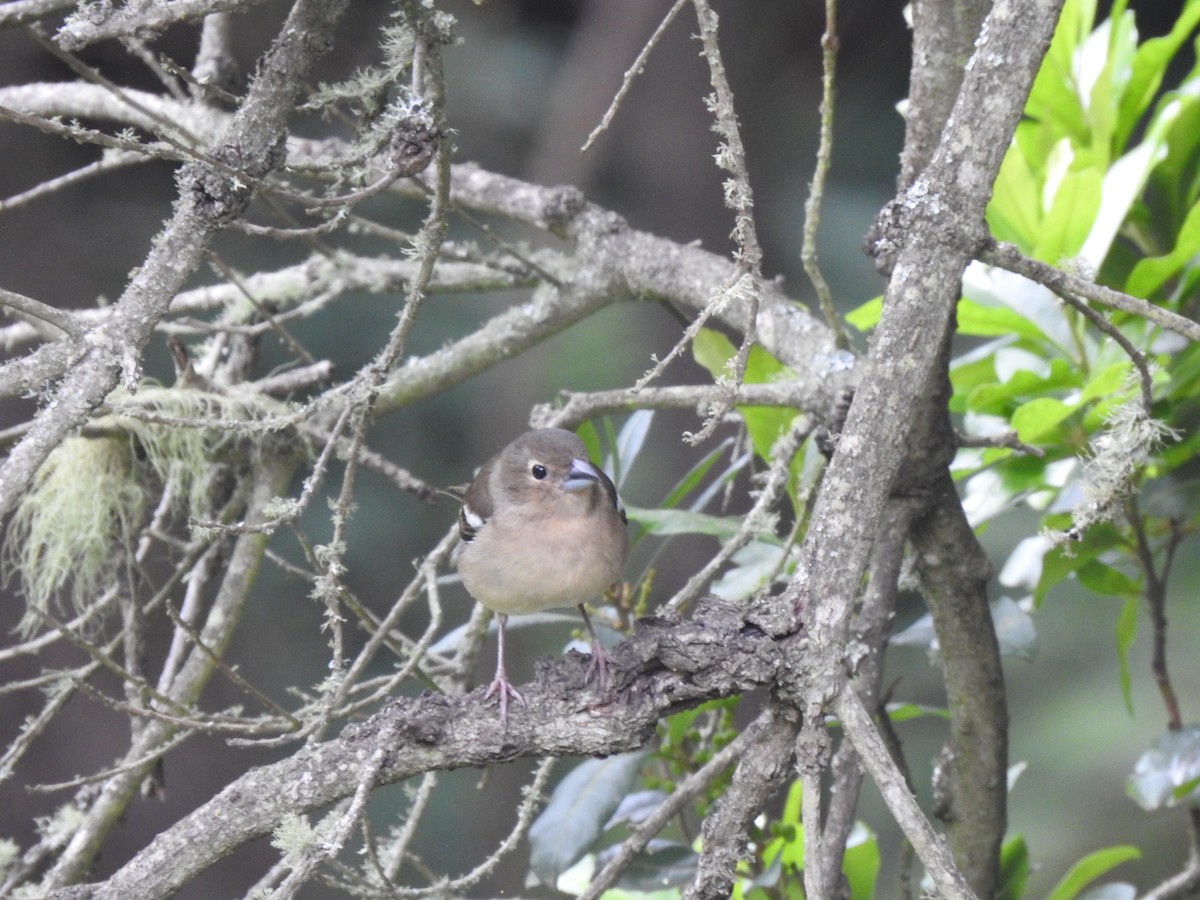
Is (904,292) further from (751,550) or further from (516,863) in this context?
(516,863)

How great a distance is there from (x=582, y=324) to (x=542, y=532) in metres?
3.11

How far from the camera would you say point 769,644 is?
168cm

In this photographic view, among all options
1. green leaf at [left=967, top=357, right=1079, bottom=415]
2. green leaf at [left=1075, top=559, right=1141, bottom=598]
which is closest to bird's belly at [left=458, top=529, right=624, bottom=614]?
green leaf at [left=967, top=357, right=1079, bottom=415]

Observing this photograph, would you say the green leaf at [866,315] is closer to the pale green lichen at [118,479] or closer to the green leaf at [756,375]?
the green leaf at [756,375]

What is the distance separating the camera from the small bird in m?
2.54

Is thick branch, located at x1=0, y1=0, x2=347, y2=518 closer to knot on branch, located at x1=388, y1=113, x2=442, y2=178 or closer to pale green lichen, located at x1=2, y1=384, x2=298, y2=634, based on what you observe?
knot on branch, located at x1=388, y1=113, x2=442, y2=178

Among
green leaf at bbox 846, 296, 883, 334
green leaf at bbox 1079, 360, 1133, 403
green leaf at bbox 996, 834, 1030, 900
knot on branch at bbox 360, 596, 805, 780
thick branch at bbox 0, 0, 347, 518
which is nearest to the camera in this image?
thick branch at bbox 0, 0, 347, 518

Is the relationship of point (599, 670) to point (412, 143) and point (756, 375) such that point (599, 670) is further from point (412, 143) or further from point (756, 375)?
point (756, 375)

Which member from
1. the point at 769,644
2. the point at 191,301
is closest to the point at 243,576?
the point at 191,301

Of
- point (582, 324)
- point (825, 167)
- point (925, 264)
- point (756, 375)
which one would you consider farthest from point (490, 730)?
point (582, 324)

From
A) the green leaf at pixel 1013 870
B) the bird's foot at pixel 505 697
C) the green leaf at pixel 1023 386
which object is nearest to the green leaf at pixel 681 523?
the green leaf at pixel 1023 386

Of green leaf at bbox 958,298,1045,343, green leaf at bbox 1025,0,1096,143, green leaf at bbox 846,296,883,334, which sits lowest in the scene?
green leaf at bbox 846,296,883,334

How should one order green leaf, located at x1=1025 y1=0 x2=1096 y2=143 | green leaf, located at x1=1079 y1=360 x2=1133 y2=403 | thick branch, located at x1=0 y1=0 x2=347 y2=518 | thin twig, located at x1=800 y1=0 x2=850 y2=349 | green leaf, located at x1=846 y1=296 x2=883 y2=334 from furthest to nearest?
green leaf, located at x1=1025 y1=0 x2=1096 y2=143
green leaf, located at x1=846 y1=296 x2=883 y2=334
green leaf, located at x1=1079 y1=360 x2=1133 y2=403
thin twig, located at x1=800 y1=0 x2=850 y2=349
thick branch, located at x1=0 y1=0 x2=347 y2=518

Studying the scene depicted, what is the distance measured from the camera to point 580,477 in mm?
2723
